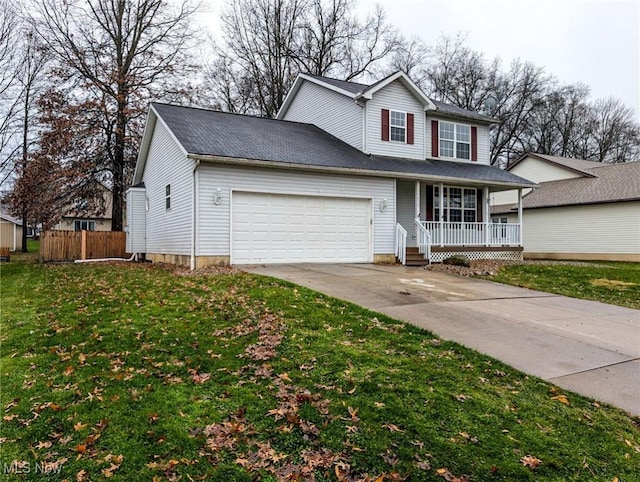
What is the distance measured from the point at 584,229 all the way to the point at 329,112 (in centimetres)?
1459

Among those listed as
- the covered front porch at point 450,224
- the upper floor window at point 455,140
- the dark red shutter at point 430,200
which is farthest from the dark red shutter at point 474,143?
the dark red shutter at point 430,200

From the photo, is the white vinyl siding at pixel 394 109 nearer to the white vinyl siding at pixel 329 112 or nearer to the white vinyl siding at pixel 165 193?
the white vinyl siding at pixel 329 112

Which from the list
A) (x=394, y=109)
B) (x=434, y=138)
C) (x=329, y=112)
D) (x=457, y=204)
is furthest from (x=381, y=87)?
(x=457, y=204)

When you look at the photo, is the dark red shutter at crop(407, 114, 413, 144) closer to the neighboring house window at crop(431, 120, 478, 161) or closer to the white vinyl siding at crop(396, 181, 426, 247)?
the neighboring house window at crop(431, 120, 478, 161)

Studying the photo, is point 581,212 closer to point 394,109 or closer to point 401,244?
point 394,109

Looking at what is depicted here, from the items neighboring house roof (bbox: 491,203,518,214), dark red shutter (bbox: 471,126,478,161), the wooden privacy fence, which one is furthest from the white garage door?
neighboring house roof (bbox: 491,203,518,214)

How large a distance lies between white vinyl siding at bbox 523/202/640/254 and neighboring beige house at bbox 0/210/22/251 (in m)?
36.6

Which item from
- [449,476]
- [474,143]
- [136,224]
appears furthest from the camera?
[474,143]

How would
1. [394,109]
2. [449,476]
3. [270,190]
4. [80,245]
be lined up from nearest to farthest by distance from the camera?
1. [449,476]
2. [270,190]
3. [394,109]
4. [80,245]

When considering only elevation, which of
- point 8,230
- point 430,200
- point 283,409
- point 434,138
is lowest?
point 283,409

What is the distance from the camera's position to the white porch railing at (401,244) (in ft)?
48.4

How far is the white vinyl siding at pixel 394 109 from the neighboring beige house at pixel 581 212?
387 inches

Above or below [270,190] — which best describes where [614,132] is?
above

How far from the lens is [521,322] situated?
6.73 meters
